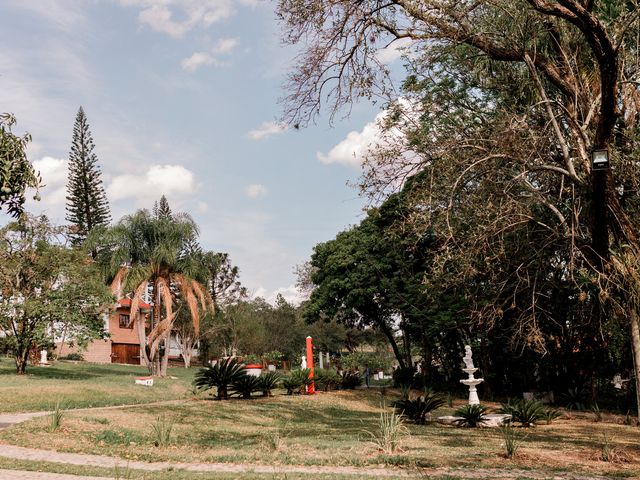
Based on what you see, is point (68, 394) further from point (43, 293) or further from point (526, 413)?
point (526, 413)

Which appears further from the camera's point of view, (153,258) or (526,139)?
(153,258)

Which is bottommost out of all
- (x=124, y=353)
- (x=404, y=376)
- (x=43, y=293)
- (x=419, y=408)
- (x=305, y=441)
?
(x=404, y=376)

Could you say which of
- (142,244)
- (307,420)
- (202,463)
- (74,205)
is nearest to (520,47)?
(202,463)

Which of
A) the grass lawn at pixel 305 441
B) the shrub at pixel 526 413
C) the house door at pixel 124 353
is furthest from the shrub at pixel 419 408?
the house door at pixel 124 353

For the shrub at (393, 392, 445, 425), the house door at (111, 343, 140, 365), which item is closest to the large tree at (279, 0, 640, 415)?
the shrub at (393, 392, 445, 425)

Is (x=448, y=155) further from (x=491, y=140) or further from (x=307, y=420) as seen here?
(x=307, y=420)

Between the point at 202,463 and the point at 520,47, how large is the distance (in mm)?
8955

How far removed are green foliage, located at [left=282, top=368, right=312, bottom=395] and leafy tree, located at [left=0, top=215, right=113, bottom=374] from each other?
26.5 feet

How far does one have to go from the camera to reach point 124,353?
171 feet

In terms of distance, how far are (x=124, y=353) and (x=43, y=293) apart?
30659mm

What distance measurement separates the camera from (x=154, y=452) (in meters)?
9.28

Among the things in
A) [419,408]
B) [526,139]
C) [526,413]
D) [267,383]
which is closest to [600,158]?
[526,139]

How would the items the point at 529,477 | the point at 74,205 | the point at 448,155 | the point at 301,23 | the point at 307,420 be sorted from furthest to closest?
the point at 74,205
the point at 307,420
the point at 448,155
the point at 301,23
the point at 529,477

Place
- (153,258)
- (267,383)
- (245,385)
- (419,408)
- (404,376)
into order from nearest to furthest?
(419,408)
(245,385)
(267,383)
(153,258)
(404,376)
